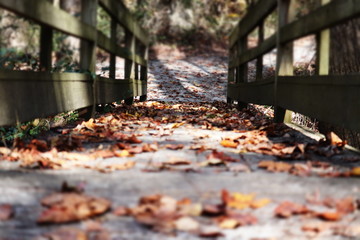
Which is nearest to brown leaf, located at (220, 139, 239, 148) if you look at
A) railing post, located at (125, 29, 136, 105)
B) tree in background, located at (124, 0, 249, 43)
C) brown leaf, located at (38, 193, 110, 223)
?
brown leaf, located at (38, 193, 110, 223)

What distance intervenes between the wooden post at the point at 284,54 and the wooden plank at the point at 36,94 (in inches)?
75.5

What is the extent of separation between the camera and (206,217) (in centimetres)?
167

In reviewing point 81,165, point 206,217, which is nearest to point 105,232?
point 206,217

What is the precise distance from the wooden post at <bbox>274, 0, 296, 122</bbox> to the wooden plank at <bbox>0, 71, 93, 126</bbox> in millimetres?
1917

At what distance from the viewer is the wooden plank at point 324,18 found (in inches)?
110

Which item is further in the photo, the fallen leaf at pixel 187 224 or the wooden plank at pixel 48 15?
the wooden plank at pixel 48 15

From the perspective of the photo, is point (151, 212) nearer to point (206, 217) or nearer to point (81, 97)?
point (206, 217)

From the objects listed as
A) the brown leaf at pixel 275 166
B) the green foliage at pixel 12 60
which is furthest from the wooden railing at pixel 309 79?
the green foliage at pixel 12 60

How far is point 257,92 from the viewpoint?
229 inches

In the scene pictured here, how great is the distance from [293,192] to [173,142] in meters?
1.50

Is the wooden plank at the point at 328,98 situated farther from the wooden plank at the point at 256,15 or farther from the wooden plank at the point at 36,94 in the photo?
the wooden plank at the point at 36,94

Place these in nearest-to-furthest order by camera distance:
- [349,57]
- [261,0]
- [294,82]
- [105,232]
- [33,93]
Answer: [105,232] < [33,93] < [294,82] < [261,0] < [349,57]

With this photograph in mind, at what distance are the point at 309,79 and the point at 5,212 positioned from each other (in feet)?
8.59

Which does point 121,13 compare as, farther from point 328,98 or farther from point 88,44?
point 328,98
